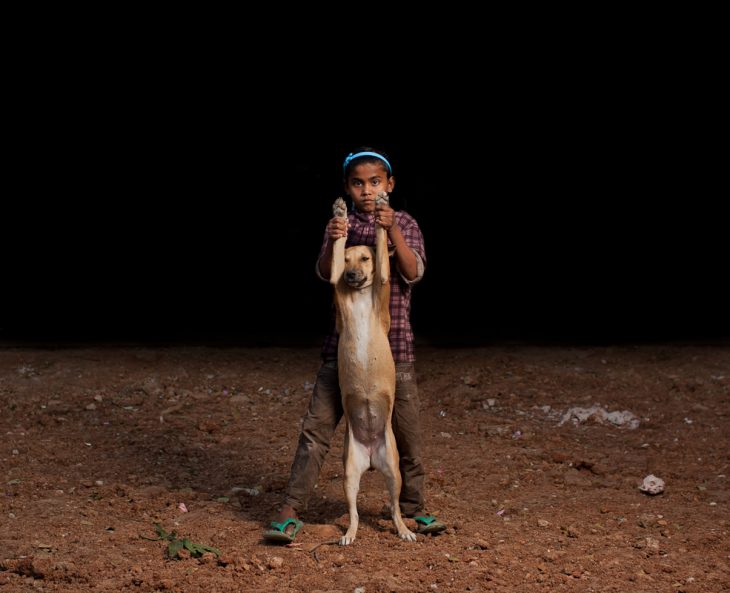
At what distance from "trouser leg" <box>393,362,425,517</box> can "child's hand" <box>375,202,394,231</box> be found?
2.14 feet

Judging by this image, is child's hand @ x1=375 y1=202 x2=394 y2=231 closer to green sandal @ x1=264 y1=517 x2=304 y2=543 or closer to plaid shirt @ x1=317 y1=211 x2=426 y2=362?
plaid shirt @ x1=317 y1=211 x2=426 y2=362

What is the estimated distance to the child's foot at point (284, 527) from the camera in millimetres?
3770

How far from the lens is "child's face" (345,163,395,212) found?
3.88m

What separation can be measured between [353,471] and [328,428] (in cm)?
25

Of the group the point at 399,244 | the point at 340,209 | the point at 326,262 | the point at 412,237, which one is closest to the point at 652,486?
the point at 412,237

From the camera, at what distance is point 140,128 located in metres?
9.45

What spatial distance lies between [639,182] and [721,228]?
0.99m

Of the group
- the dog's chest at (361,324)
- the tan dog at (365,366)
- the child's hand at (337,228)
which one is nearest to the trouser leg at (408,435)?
the tan dog at (365,366)

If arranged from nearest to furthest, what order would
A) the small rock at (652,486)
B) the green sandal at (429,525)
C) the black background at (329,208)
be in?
1. the green sandal at (429,525)
2. the small rock at (652,486)
3. the black background at (329,208)

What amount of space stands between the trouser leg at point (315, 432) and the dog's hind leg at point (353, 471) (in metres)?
0.15

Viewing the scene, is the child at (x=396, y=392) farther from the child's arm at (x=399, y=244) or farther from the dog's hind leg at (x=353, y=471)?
the dog's hind leg at (x=353, y=471)

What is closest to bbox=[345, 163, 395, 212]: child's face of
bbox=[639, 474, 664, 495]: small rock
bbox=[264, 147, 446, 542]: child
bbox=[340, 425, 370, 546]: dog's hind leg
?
bbox=[264, 147, 446, 542]: child

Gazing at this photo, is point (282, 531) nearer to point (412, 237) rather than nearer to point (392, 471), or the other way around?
point (392, 471)

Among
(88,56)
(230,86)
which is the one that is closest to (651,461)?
(230,86)
